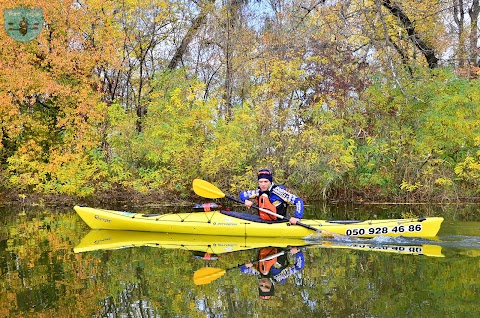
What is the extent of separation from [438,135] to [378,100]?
6.95ft

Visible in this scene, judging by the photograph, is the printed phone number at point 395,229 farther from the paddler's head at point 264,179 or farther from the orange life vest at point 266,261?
the paddler's head at point 264,179

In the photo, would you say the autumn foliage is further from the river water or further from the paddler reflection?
the paddler reflection

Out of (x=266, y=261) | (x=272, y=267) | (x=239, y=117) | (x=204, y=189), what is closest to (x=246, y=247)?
(x=266, y=261)

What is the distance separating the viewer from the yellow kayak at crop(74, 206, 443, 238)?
8164 mm

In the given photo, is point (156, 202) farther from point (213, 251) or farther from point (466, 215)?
point (466, 215)

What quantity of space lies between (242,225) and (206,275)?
2737mm

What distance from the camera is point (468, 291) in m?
5.36

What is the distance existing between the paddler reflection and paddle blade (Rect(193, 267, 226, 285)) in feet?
0.99

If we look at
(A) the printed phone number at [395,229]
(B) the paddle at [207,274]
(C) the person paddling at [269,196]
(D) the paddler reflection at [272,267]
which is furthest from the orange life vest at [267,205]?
(B) the paddle at [207,274]

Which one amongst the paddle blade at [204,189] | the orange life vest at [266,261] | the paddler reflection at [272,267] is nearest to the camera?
the paddler reflection at [272,267]

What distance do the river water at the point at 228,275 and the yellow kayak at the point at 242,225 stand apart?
18 cm

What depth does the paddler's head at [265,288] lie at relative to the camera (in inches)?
204

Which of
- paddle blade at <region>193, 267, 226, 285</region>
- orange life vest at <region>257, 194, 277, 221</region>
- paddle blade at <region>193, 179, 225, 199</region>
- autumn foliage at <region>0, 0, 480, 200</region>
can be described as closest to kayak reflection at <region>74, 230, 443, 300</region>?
paddle blade at <region>193, 267, 226, 285</region>

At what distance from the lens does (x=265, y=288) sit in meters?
5.45
